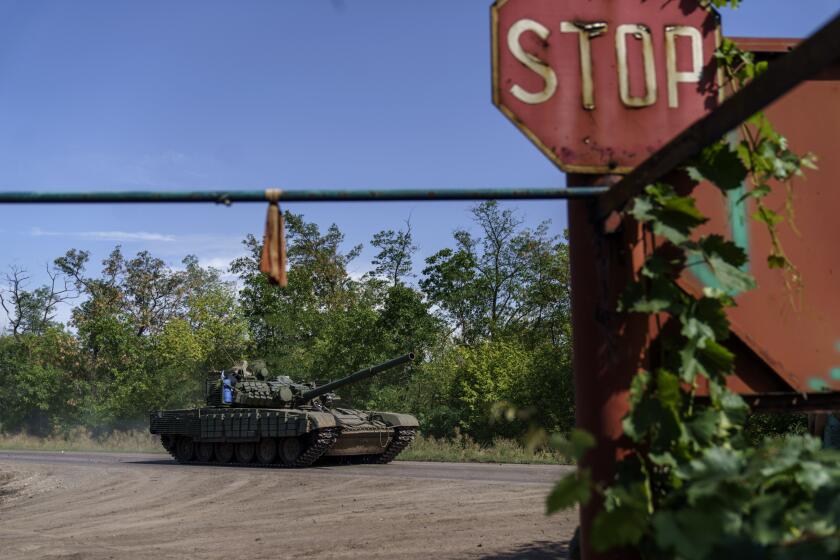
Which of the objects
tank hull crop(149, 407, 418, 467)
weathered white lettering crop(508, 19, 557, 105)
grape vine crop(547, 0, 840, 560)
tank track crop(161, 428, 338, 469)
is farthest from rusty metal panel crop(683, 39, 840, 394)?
tank track crop(161, 428, 338, 469)

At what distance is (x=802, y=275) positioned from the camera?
3650mm

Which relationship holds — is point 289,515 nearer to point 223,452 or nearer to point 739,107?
point 739,107

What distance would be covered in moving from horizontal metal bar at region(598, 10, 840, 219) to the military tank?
15448 mm

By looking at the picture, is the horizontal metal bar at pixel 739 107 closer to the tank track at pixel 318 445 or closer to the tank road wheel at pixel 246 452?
the tank track at pixel 318 445

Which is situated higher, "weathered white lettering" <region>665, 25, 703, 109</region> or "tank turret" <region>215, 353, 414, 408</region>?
"weathered white lettering" <region>665, 25, 703, 109</region>

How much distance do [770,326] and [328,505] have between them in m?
9.23

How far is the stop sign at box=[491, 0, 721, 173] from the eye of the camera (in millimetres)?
3412

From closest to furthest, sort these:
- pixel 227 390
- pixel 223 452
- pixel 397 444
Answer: pixel 397 444 → pixel 223 452 → pixel 227 390

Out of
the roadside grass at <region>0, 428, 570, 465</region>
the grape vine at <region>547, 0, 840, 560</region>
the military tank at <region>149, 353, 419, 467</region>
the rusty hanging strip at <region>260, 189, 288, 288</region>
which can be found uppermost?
the rusty hanging strip at <region>260, 189, 288, 288</region>

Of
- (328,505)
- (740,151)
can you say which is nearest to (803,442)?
(740,151)

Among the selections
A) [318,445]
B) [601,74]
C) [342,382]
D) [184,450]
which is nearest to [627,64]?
[601,74]

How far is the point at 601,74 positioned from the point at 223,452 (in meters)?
20.8

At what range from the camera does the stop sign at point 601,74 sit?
11.2ft

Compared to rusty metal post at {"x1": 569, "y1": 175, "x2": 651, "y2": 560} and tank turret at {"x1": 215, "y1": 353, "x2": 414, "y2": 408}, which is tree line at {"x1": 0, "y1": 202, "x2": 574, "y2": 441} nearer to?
tank turret at {"x1": 215, "y1": 353, "x2": 414, "y2": 408}
